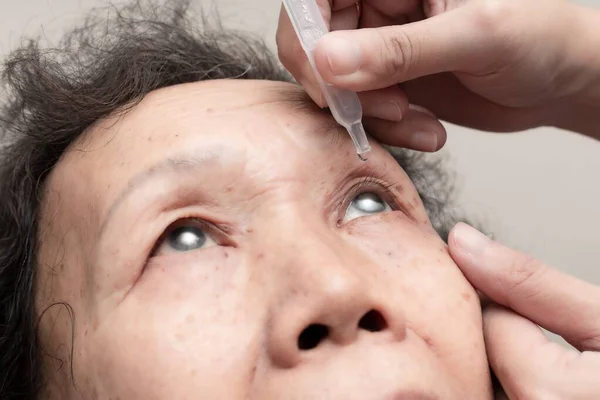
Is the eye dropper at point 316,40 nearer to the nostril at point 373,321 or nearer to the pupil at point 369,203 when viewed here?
the pupil at point 369,203

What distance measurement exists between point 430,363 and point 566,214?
3.86 ft

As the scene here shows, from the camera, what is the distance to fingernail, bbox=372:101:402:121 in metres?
1.06

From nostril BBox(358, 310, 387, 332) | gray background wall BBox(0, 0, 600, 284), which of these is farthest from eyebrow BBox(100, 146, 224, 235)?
gray background wall BBox(0, 0, 600, 284)

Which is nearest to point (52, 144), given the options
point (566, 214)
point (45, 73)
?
point (45, 73)

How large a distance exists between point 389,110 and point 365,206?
0.15 metres

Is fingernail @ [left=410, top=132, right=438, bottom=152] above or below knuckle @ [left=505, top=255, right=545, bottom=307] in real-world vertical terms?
above

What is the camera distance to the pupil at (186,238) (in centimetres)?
98

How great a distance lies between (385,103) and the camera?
1.06m

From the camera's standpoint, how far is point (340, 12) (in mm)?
1142

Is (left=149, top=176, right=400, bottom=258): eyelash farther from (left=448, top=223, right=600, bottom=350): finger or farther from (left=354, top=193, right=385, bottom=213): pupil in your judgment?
(left=448, top=223, right=600, bottom=350): finger

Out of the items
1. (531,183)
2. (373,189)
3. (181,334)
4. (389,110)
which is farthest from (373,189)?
(531,183)

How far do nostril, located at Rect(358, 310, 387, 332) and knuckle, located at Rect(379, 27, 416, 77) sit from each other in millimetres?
311

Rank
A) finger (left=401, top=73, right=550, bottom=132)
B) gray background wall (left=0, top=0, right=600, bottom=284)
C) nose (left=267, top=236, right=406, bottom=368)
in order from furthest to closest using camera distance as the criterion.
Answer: gray background wall (left=0, top=0, right=600, bottom=284), finger (left=401, top=73, right=550, bottom=132), nose (left=267, top=236, right=406, bottom=368)

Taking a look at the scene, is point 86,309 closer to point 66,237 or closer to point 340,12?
point 66,237
